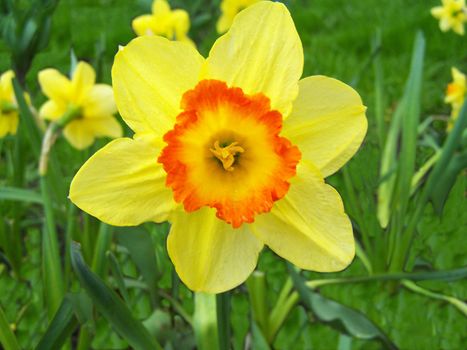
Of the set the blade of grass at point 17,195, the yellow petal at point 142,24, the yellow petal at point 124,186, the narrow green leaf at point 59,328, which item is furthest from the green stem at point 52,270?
the yellow petal at point 142,24

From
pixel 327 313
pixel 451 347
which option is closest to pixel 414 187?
pixel 451 347

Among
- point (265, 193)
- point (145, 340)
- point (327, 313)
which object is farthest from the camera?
point (327, 313)

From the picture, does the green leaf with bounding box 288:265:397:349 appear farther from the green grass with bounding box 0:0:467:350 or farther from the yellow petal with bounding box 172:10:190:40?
the yellow petal with bounding box 172:10:190:40

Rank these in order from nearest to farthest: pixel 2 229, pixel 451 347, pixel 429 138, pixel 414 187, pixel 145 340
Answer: pixel 145 340, pixel 451 347, pixel 2 229, pixel 414 187, pixel 429 138

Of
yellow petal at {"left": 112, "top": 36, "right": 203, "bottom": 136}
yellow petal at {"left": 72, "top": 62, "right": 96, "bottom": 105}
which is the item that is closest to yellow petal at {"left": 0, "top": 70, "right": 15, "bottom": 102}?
yellow petal at {"left": 72, "top": 62, "right": 96, "bottom": 105}

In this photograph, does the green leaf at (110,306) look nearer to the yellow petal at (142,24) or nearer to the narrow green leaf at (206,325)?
the narrow green leaf at (206,325)

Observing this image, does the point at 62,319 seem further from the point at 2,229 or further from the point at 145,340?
the point at 2,229

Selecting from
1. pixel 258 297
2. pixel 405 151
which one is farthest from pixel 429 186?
pixel 258 297
